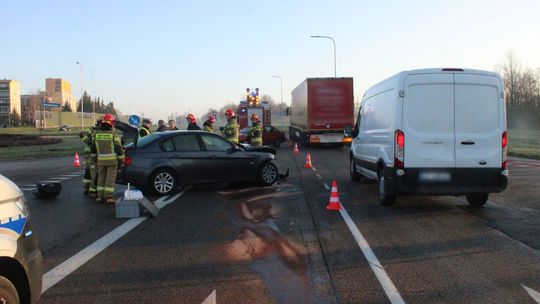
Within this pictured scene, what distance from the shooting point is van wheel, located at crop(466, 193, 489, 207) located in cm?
927

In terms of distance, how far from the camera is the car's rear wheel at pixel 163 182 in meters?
10.9

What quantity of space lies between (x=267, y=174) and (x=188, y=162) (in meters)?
2.16

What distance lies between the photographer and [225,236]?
7.11m

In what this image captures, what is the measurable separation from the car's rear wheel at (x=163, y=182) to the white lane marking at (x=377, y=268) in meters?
4.65

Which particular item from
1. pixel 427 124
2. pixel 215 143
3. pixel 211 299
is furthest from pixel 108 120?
pixel 211 299

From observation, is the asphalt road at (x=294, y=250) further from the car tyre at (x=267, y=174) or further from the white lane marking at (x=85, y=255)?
the car tyre at (x=267, y=174)

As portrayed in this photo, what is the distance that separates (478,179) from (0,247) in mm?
7513

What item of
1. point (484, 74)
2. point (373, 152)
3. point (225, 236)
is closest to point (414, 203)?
point (373, 152)

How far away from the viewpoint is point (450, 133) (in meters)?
8.51

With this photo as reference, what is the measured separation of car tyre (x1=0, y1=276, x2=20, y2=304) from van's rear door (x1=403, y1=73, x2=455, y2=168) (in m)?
6.65

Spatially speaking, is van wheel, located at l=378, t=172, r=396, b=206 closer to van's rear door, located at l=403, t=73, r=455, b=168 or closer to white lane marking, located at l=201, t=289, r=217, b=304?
van's rear door, located at l=403, t=73, r=455, b=168

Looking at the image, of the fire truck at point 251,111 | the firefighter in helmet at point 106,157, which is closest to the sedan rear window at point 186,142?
the firefighter in helmet at point 106,157

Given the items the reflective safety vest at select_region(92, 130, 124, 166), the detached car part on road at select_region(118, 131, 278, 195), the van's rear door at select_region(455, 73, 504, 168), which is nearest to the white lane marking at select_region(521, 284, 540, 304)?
the van's rear door at select_region(455, 73, 504, 168)

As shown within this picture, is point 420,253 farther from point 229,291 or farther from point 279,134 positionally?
point 279,134
